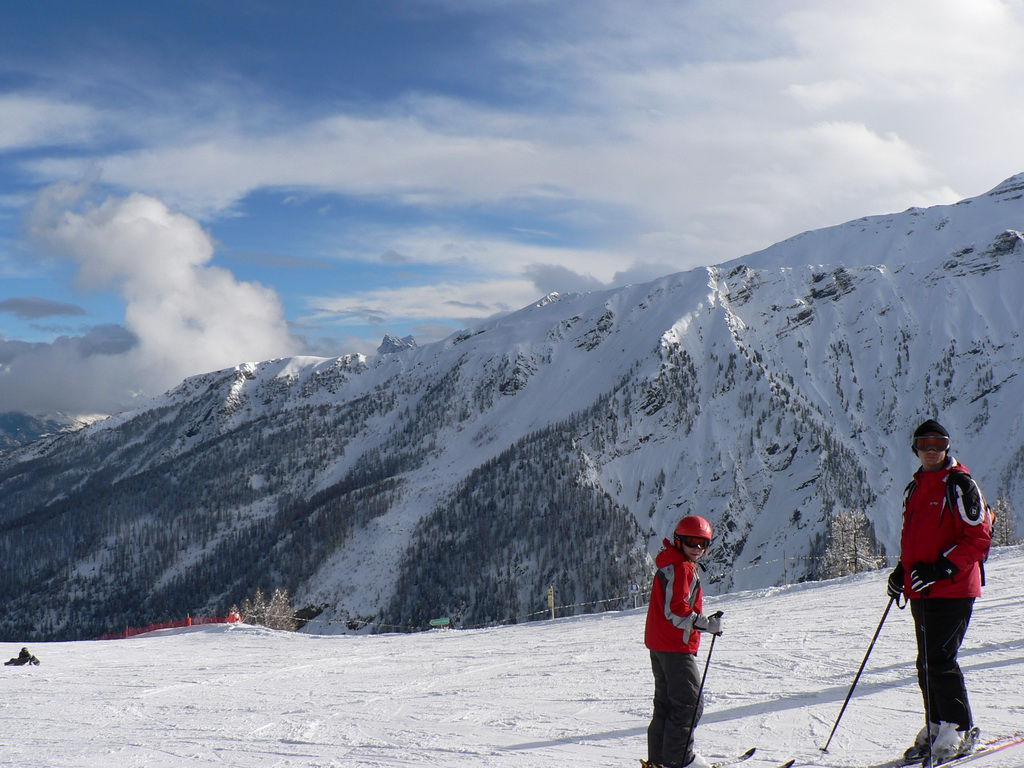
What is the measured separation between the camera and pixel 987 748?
6398 millimetres

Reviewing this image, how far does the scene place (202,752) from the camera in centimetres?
853

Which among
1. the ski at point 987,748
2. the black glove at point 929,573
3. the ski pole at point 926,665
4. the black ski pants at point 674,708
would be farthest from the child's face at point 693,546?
the ski at point 987,748

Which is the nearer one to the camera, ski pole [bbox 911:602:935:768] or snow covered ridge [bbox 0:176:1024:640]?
ski pole [bbox 911:602:935:768]

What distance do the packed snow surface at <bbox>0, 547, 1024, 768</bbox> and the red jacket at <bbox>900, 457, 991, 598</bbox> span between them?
1.47 metres

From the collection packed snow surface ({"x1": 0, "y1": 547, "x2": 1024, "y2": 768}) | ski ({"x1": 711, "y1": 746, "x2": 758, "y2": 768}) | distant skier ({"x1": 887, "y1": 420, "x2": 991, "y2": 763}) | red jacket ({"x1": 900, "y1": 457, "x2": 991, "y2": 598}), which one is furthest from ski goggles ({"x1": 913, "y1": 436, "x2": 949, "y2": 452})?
ski ({"x1": 711, "y1": 746, "x2": 758, "y2": 768})

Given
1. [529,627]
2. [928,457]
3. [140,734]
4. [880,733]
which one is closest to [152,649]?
[529,627]

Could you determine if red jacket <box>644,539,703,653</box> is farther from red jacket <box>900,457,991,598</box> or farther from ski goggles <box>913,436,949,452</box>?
ski goggles <box>913,436,949,452</box>

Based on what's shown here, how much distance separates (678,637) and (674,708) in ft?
2.15

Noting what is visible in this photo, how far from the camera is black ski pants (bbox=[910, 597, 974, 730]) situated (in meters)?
6.18

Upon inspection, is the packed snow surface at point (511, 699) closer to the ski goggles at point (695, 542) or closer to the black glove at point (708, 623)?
the black glove at point (708, 623)

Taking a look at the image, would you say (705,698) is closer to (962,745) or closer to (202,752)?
(962,745)

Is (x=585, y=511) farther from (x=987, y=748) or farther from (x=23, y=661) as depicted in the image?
(x=987, y=748)

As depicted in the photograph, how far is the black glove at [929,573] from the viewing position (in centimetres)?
594

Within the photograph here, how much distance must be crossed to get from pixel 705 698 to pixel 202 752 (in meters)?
6.29
